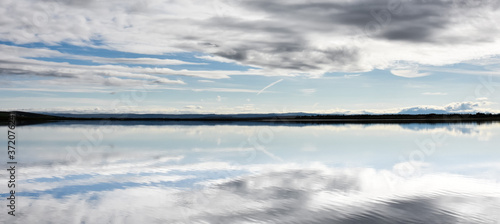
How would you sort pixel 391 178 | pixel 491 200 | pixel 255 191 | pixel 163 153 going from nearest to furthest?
pixel 491 200 → pixel 255 191 → pixel 391 178 → pixel 163 153

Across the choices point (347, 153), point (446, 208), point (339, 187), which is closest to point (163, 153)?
point (347, 153)

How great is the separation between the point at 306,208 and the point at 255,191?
3.27 m

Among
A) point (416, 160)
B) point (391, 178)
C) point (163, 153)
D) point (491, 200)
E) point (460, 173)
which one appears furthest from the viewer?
point (163, 153)

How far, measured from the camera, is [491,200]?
561 inches

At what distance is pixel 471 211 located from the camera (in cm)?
1264

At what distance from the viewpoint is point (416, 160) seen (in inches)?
1003

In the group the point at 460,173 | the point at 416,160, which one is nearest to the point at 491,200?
the point at 460,173

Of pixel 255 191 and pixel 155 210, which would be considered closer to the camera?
pixel 155 210

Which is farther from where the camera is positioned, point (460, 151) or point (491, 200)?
point (460, 151)

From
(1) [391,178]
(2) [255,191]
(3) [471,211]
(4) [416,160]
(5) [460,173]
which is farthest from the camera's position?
(4) [416,160]

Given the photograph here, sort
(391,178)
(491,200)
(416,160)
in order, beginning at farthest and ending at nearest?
(416,160) → (391,178) → (491,200)

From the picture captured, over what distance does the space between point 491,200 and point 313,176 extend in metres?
7.51

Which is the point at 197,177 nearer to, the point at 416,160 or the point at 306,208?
the point at 306,208

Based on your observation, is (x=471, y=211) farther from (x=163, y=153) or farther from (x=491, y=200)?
(x=163, y=153)
